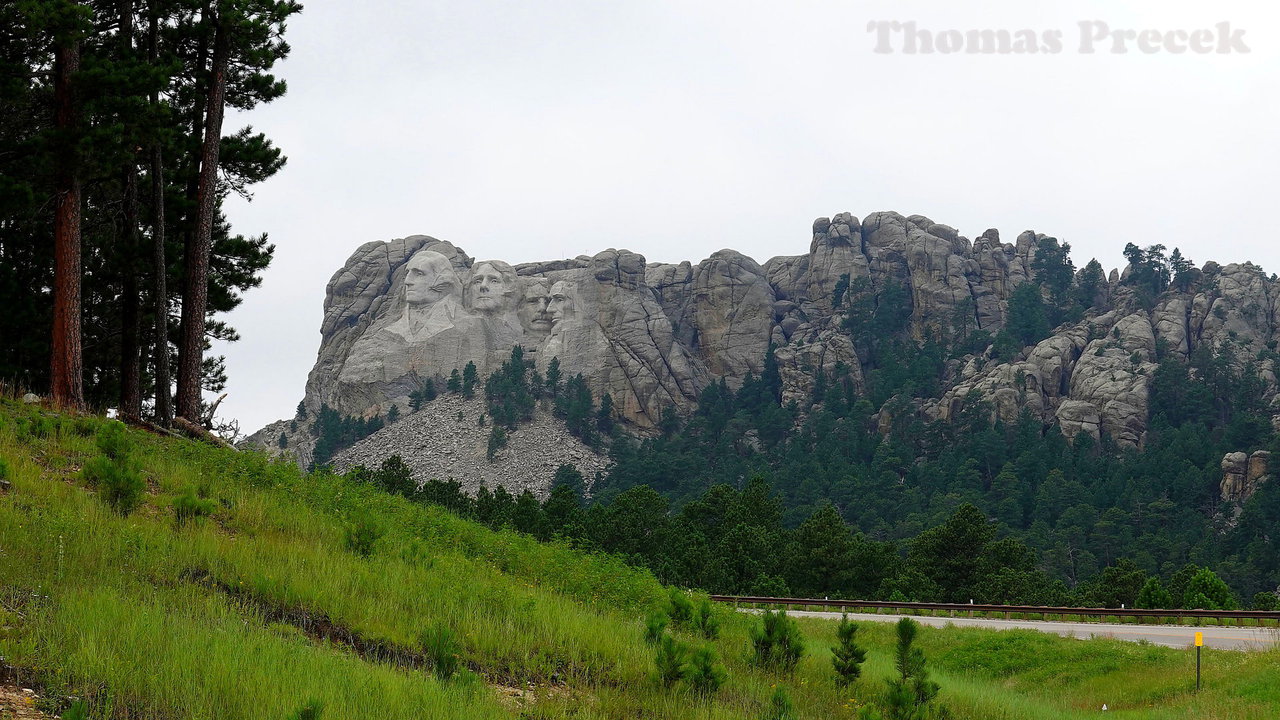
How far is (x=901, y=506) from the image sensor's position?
106 metres

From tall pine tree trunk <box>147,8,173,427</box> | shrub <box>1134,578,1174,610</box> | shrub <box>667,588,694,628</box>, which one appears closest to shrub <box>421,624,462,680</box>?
shrub <box>667,588,694,628</box>

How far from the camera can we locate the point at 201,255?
2238cm

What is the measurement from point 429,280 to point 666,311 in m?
40.5

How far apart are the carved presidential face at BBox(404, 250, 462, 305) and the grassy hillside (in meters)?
153

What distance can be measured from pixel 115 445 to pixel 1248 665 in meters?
16.8

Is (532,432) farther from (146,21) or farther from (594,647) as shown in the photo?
(594,647)

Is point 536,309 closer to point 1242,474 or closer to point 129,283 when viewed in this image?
point 1242,474

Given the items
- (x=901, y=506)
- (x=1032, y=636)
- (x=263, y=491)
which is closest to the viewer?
(x=263, y=491)

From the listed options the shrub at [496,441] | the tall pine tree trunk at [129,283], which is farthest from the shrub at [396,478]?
the shrub at [496,441]

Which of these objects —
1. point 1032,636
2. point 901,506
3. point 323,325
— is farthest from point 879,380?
point 1032,636

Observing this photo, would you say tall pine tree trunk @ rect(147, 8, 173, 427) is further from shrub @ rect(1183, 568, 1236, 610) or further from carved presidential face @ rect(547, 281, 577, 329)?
carved presidential face @ rect(547, 281, 577, 329)

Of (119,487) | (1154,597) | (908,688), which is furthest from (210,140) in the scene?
(1154,597)

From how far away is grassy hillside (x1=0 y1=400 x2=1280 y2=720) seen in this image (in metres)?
7.31

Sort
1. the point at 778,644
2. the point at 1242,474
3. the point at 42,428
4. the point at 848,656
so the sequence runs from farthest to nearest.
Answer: the point at 1242,474, the point at 42,428, the point at 778,644, the point at 848,656
